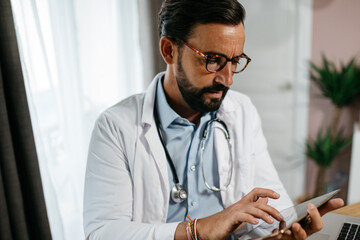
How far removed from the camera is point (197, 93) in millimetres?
1273

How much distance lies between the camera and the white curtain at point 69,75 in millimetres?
1619

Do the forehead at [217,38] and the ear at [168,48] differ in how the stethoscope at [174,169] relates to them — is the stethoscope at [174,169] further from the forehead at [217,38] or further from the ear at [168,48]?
the forehead at [217,38]

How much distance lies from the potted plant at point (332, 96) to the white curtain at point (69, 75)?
4.90 feet

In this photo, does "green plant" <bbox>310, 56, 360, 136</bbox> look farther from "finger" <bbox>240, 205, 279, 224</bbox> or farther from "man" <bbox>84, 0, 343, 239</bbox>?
"finger" <bbox>240, 205, 279, 224</bbox>

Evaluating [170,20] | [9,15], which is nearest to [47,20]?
[9,15]

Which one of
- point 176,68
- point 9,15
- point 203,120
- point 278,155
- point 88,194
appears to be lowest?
point 278,155

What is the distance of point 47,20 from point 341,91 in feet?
6.85

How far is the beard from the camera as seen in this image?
1261 millimetres

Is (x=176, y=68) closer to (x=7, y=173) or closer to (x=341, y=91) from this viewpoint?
(x=7, y=173)

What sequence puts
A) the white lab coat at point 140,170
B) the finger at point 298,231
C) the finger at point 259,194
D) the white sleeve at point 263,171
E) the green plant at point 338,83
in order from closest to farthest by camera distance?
the finger at point 298,231, the finger at point 259,194, the white lab coat at point 140,170, the white sleeve at point 263,171, the green plant at point 338,83

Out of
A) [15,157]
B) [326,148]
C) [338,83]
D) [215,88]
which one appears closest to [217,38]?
[215,88]

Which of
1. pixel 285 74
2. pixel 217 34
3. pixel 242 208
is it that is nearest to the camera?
pixel 242 208

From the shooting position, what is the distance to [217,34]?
1170 millimetres

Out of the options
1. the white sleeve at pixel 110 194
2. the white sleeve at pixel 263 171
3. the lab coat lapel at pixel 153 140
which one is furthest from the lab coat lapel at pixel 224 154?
the white sleeve at pixel 110 194
